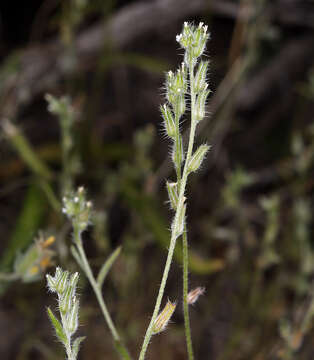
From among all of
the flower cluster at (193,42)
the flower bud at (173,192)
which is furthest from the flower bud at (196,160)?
the flower cluster at (193,42)

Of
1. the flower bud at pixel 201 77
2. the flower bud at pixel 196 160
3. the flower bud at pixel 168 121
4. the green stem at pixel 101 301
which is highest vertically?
the flower bud at pixel 201 77

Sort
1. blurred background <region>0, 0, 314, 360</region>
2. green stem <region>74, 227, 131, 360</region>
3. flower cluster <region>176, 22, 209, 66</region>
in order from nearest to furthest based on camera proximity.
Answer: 1. flower cluster <region>176, 22, 209, 66</region>
2. green stem <region>74, 227, 131, 360</region>
3. blurred background <region>0, 0, 314, 360</region>

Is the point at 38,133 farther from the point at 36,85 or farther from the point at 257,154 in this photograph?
the point at 257,154

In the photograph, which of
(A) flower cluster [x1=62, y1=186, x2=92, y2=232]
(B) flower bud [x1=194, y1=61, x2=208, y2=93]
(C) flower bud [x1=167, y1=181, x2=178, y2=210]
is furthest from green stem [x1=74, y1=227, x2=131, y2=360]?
(B) flower bud [x1=194, y1=61, x2=208, y2=93]

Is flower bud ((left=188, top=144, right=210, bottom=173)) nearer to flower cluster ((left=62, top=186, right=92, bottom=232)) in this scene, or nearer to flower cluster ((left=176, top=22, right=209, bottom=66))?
flower cluster ((left=176, top=22, right=209, bottom=66))

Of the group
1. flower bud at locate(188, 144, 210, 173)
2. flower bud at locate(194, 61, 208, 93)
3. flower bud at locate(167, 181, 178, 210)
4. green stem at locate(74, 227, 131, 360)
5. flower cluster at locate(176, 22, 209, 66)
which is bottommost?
green stem at locate(74, 227, 131, 360)

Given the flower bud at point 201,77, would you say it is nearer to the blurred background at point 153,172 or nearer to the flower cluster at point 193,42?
the flower cluster at point 193,42

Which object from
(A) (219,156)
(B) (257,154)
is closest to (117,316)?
(A) (219,156)

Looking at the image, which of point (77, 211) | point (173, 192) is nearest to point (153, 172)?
point (77, 211)

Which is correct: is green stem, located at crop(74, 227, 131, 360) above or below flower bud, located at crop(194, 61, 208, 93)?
below
